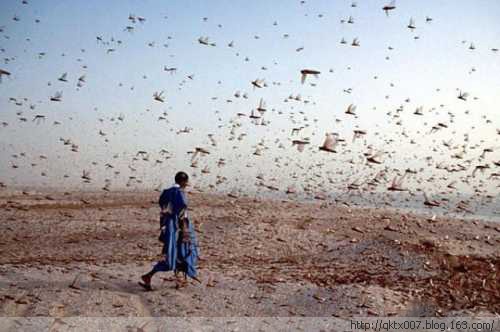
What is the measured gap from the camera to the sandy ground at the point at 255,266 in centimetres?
743

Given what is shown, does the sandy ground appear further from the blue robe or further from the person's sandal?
the blue robe

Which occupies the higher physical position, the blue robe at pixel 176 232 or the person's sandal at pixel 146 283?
the blue robe at pixel 176 232

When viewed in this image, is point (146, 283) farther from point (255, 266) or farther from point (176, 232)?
point (255, 266)

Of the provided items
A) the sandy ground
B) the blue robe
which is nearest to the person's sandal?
the sandy ground

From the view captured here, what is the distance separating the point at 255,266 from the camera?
1094 centimetres

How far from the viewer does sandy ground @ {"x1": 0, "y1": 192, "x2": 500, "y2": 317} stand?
24.4 feet

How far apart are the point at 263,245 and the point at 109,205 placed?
11648 mm

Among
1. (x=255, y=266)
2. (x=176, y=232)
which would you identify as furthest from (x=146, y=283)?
(x=255, y=266)

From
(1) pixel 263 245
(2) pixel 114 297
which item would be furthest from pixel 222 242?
(2) pixel 114 297

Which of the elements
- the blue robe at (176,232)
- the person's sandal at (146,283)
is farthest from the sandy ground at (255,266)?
the blue robe at (176,232)

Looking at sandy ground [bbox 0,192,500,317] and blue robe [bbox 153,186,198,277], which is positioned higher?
blue robe [bbox 153,186,198,277]

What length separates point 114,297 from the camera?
24.4 ft

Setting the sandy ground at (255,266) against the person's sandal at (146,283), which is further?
the person's sandal at (146,283)

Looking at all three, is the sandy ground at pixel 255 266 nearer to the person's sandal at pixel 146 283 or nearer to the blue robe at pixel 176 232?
the person's sandal at pixel 146 283
